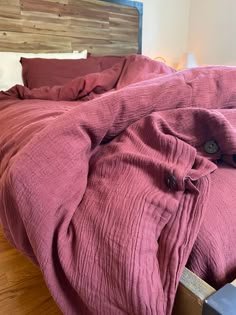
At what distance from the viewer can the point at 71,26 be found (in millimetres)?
2154

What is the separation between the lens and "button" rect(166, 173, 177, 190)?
468 millimetres

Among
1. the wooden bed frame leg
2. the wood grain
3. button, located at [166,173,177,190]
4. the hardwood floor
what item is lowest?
the hardwood floor

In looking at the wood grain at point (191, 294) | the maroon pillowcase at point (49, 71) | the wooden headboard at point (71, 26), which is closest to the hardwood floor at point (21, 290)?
the wood grain at point (191, 294)

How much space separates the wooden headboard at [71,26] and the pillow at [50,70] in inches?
11.9

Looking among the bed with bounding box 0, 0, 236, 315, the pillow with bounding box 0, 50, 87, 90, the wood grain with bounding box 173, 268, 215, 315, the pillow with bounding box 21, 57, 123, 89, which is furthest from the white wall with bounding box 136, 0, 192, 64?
the wood grain with bounding box 173, 268, 215, 315

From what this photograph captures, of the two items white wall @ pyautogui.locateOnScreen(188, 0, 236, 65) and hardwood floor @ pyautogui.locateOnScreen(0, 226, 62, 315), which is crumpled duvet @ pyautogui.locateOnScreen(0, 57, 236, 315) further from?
white wall @ pyautogui.locateOnScreen(188, 0, 236, 65)

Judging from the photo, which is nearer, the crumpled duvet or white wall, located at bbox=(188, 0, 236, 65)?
the crumpled duvet

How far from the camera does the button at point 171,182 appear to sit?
468 mm

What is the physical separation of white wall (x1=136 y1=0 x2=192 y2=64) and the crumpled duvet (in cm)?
231

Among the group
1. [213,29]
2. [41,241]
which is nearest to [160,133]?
[41,241]

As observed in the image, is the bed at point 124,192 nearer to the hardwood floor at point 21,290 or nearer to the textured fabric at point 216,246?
the textured fabric at point 216,246

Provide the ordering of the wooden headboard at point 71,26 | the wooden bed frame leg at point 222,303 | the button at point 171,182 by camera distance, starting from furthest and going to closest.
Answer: the wooden headboard at point 71,26, the button at point 171,182, the wooden bed frame leg at point 222,303

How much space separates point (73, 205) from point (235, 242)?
0.94ft

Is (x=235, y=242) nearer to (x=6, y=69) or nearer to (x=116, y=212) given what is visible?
(x=116, y=212)
